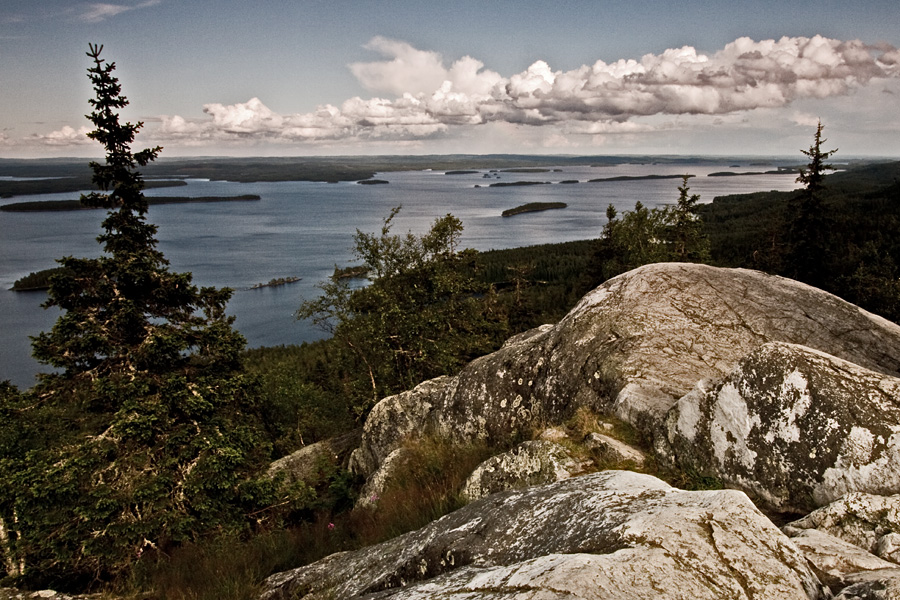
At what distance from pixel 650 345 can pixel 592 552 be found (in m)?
6.46

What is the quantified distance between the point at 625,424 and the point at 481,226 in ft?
576

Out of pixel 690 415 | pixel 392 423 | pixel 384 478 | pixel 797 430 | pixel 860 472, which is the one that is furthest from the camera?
pixel 392 423

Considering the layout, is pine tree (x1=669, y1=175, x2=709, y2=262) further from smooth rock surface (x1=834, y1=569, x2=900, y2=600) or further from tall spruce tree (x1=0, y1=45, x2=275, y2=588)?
smooth rock surface (x1=834, y1=569, x2=900, y2=600)

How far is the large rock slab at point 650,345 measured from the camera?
333 inches

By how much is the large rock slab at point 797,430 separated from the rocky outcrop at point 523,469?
1471 millimetres

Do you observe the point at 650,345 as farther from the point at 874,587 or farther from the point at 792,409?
the point at 874,587

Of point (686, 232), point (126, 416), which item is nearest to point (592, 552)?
point (126, 416)

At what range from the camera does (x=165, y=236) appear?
165 metres

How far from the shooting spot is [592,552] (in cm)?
350

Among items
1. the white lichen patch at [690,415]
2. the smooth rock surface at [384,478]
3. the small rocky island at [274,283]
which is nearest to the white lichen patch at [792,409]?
the white lichen patch at [690,415]

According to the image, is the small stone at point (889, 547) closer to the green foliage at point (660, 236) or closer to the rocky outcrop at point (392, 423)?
the rocky outcrop at point (392, 423)

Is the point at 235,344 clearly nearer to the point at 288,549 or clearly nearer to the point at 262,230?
the point at 288,549

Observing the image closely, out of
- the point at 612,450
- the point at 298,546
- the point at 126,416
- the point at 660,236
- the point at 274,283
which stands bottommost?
the point at 274,283

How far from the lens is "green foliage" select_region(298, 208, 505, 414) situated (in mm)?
21250
